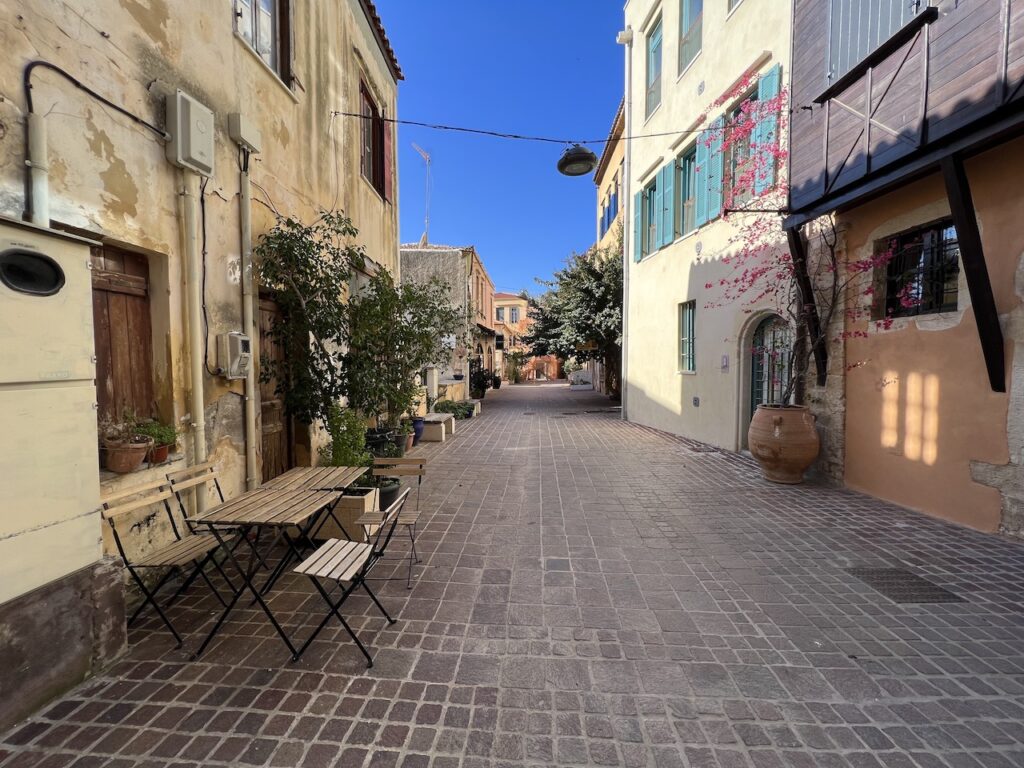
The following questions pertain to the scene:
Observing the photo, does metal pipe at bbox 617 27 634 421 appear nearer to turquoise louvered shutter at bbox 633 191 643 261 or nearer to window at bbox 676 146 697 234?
turquoise louvered shutter at bbox 633 191 643 261

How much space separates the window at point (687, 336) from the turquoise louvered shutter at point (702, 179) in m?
1.62

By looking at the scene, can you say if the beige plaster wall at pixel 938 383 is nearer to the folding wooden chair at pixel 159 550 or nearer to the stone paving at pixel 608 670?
the stone paving at pixel 608 670

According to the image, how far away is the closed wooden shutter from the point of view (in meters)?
3.00

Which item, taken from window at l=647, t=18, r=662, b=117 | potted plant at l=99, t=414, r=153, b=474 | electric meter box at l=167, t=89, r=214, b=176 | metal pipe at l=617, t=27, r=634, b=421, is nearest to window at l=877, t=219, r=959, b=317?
electric meter box at l=167, t=89, r=214, b=176

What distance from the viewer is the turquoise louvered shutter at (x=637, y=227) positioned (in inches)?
469

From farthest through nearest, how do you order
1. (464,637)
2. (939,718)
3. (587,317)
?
(587,317)
(464,637)
(939,718)

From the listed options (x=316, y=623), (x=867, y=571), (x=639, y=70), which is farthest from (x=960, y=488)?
(x=639, y=70)

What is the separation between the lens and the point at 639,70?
11508 mm

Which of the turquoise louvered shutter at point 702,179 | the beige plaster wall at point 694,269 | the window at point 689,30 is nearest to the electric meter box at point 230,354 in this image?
the beige plaster wall at point 694,269

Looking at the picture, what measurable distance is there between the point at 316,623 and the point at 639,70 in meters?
13.2

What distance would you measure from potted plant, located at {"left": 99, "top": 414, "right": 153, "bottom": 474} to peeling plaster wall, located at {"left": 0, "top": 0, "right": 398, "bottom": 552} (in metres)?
0.12

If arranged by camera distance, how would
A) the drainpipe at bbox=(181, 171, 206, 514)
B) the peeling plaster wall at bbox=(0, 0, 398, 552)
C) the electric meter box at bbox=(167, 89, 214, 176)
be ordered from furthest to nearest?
the drainpipe at bbox=(181, 171, 206, 514) < the electric meter box at bbox=(167, 89, 214, 176) < the peeling plaster wall at bbox=(0, 0, 398, 552)

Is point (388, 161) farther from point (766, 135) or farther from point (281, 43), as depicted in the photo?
point (766, 135)

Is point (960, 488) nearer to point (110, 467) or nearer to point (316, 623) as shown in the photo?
point (316, 623)
